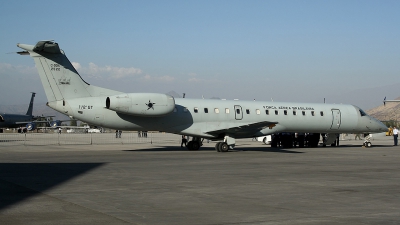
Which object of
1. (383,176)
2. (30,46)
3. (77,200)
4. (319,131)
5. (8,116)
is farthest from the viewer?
(8,116)

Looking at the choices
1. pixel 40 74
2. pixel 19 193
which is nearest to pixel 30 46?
pixel 40 74

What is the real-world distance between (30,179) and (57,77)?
12.3 m

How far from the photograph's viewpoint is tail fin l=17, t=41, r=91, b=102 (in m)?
24.2

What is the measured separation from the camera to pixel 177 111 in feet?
89.8

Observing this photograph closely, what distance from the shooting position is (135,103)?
25.4 metres

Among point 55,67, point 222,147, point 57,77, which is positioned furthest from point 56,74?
point 222,147

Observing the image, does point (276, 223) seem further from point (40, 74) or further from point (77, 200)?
point (40, 74)

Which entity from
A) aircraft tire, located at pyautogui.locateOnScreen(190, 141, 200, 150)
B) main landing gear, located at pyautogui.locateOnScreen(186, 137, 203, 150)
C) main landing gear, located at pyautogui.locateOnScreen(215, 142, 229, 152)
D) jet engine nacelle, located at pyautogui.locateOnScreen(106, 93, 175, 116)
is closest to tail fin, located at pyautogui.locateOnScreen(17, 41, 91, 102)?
jet engine nacelle, located at pyautogui.locateOnScreen(106, 93, 175, 116)

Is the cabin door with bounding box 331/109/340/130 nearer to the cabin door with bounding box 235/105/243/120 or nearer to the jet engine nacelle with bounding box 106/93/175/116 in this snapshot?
the cabin door with bounding box 235/105/243/120

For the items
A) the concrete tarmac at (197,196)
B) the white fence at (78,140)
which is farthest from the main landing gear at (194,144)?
the concrete tarmac at (197,196)

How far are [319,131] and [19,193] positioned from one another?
1001 inches

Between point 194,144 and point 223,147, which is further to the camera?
point 194,144

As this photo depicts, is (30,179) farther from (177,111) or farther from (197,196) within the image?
(177,111)

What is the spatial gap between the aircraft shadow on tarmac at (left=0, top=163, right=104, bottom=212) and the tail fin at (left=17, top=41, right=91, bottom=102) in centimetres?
786
